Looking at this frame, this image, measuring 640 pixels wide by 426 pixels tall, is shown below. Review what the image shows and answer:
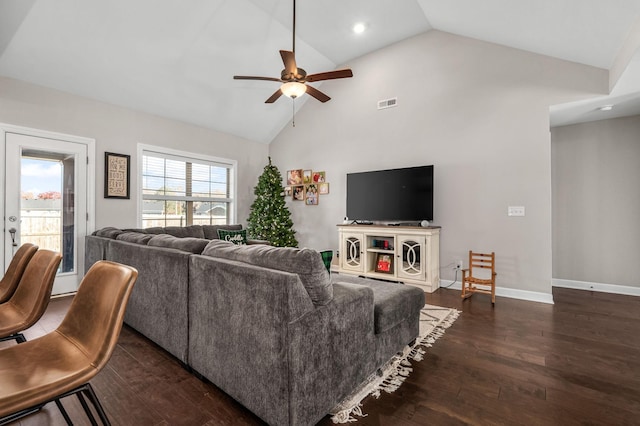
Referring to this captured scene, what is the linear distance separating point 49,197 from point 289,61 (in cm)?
364

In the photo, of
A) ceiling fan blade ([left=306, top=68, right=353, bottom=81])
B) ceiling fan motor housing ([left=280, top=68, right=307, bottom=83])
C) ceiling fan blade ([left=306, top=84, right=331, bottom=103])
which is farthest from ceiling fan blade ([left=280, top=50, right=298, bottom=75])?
ceiling fan blade ([left=306, top=84, right=331, bottom=103])

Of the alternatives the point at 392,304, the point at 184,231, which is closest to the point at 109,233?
the point at 184,231

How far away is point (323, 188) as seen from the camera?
5867mm

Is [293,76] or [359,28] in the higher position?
[359,28]

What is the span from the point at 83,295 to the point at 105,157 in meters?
3.86

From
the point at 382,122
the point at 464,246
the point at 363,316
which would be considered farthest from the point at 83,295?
the point at 382,122

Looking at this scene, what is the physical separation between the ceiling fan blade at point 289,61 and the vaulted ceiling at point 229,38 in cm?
159

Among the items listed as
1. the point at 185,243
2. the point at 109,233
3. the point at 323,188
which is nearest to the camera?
the point at 185,243

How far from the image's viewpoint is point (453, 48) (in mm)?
4430

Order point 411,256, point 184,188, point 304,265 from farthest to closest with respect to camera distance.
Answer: point 184,188 < point 411,256 < point 304,265

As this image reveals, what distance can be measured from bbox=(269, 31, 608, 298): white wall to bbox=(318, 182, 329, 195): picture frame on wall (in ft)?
Answer: 0.43

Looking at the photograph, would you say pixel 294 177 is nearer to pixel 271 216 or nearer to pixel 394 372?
pixel 271 216

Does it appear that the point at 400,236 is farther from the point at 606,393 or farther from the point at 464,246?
the point at 606,393

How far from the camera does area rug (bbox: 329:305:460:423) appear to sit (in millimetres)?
1658
